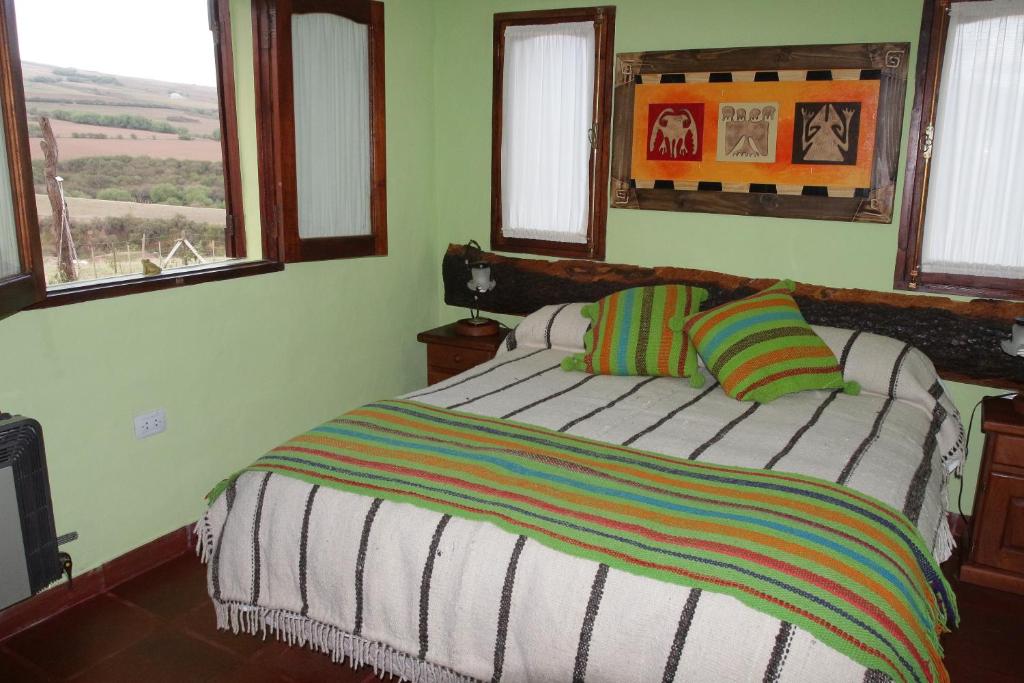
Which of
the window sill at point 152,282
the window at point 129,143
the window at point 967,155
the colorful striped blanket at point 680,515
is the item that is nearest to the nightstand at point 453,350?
the window sill at point 152,282

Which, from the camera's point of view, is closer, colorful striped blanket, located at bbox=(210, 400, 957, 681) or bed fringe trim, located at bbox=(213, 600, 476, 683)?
colorful striped blanket, located at bbox=(210, 400, 957, 681)

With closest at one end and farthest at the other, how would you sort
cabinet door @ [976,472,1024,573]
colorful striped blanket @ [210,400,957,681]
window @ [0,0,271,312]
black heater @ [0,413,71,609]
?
colorful striped blanket @ [210,400,957,681] < black heater @ [0,413,71,609] < window @ [0,0,271,312] < cabinet door @ [976,472,1024,573]

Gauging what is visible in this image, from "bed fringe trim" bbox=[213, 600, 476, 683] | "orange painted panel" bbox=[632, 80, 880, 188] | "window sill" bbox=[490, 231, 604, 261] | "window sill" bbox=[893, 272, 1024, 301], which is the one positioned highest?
"orange painted panel" bbox=[632, 80, 880, 188]

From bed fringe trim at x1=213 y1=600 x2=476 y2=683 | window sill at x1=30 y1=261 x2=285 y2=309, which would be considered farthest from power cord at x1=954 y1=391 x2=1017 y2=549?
window sill at x1=30 y1=261 x2=285 y2=309

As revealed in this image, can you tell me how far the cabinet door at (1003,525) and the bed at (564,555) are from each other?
198 mm

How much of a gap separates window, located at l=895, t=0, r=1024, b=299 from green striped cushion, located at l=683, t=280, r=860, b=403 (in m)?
0.61

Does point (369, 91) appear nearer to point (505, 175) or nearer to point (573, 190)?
point (505, 175)

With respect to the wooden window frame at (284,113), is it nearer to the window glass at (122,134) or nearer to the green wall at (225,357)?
the green wall at (225,357)

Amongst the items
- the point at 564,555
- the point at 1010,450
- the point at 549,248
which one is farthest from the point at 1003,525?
the point at 549,248

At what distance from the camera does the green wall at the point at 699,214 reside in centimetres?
317

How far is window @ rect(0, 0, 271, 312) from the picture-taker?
2.63 metres

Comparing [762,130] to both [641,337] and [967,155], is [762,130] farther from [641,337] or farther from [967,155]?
[641,337]

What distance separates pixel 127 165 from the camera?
9.54 feet

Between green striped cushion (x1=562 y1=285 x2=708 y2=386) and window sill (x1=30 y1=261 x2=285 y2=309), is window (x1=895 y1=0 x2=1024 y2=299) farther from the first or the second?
window sill (x1=30 y1=261 x2=285 y2=309)
